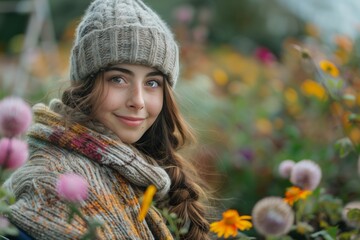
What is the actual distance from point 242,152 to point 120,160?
249 cm

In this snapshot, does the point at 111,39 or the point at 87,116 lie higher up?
the point at 111,39

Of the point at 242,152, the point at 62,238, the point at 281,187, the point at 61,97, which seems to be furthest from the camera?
the point at 242,152

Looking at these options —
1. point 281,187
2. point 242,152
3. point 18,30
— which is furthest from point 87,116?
point 18,30

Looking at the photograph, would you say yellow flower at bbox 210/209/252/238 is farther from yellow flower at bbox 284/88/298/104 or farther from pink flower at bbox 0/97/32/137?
yellow flower at bbox 284/88/298/104

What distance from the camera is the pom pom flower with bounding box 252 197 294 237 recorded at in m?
2.29

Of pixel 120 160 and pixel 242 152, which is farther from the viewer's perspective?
pixel 242 152

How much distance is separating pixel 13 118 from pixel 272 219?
898 millimetres

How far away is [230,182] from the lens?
441 centimetres

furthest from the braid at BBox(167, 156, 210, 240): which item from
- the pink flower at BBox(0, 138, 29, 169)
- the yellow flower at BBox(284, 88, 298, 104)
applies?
the yellow flower at BBox(284, 88, 298, 104)

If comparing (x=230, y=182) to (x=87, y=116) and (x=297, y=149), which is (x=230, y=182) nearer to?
(x=297, y=149)

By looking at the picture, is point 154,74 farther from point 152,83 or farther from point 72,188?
point 72,188

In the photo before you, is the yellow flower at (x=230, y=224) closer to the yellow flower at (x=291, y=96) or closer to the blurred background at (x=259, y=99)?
the blurred background at (x=259, y=99)

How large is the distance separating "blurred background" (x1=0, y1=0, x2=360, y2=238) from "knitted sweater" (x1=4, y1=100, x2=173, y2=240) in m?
0.35

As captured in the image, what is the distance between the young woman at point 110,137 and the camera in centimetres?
218
